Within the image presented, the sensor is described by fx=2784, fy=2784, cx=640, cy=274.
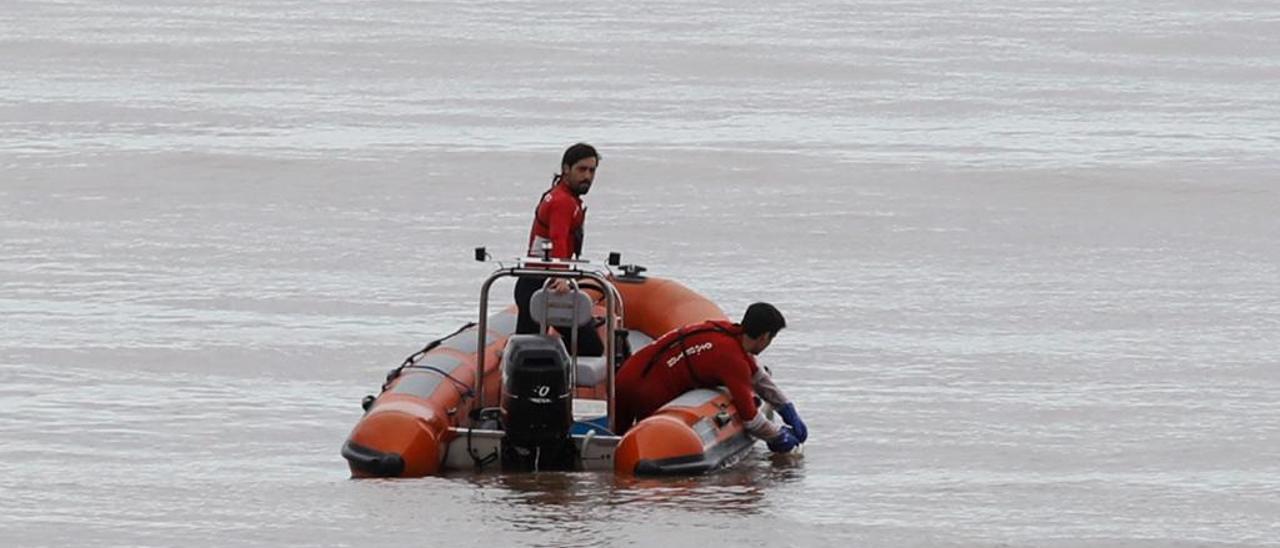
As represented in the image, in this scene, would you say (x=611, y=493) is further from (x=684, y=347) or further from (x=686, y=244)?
(x=686, y=244)

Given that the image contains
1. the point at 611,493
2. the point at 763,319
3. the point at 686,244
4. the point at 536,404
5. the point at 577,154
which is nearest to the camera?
the point at 611,493

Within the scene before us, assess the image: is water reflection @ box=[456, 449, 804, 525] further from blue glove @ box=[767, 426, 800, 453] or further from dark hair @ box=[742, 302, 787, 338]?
dark hair @ box=[742, 302, 787, 338]

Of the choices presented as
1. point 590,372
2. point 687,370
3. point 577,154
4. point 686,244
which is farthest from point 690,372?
point 686,244

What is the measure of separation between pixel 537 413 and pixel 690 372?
31.7 inches

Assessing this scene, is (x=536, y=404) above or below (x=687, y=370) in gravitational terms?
below

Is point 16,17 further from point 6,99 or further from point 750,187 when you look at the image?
point 750,187

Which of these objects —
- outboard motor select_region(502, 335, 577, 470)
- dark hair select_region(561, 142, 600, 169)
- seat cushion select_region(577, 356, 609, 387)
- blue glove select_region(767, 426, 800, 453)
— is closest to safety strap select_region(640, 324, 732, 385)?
seat cushion select_region(577, 356, 609, 387)

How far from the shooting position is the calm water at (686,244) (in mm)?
9688

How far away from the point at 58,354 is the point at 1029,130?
11.0 metres

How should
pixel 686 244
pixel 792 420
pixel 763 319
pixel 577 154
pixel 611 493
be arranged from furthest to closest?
pixel 686 244
pixel 792 420
pixel 577 154
pixel 763 319
pixel 611 493

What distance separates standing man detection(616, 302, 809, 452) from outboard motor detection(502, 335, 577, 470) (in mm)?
531

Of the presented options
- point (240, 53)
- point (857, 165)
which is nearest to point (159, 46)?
point (240, 53)

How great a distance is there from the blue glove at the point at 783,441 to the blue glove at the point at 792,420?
0.08 feet

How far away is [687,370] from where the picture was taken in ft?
33.3
